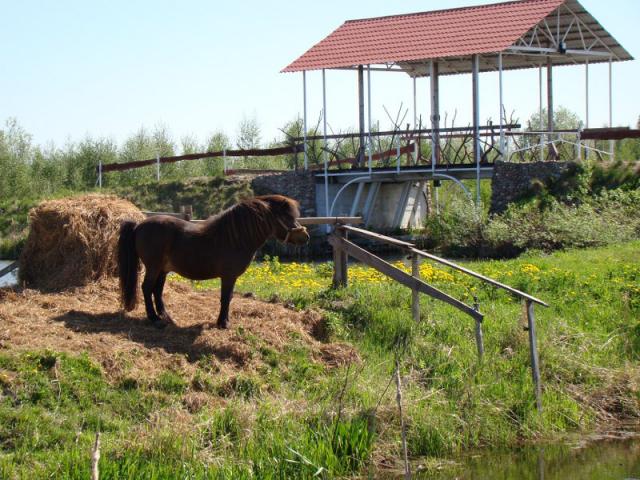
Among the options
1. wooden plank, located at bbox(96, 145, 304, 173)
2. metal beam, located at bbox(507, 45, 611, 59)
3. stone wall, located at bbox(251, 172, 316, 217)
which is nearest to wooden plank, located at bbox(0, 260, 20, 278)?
metal beam, located at bbox(507, 45, 611, 59)

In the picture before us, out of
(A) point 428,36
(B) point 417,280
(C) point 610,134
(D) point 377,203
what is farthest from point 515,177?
(B) point 417,280

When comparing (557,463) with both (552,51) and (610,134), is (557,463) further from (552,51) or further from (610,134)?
(552,51)

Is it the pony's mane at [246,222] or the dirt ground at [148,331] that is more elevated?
the pony's mane at [246,222]

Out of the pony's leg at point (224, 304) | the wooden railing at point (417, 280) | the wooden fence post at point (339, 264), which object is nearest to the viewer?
the wooden railing at point (417, 280)

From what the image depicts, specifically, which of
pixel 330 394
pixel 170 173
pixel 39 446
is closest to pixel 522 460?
pixel 330 394

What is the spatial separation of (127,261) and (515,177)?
1711 centimetres

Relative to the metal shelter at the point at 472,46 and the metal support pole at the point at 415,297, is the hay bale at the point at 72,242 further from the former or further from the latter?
the metal shelter at the point at 472,46

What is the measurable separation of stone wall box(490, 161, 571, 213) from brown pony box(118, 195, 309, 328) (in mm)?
15834

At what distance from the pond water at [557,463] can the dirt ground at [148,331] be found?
2.24m

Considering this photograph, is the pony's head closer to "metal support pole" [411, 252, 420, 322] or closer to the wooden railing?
the wooden railing

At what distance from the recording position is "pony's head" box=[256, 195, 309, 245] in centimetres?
1211

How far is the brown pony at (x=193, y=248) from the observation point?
11789 mm

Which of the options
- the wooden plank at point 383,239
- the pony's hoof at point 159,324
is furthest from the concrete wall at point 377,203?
the pony's hoof at point 159,324

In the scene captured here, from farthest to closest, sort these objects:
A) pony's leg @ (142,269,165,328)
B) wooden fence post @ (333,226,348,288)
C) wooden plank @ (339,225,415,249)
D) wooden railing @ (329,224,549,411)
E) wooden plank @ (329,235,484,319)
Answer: wooden fence post @ (333,226,348,288) < wooden plank @ (339,225,415,249) < wooden plank @ (329,235,484,319) < pony's leg @ (142,269,165,328) < wooden railing @ (329,224,549,411)
